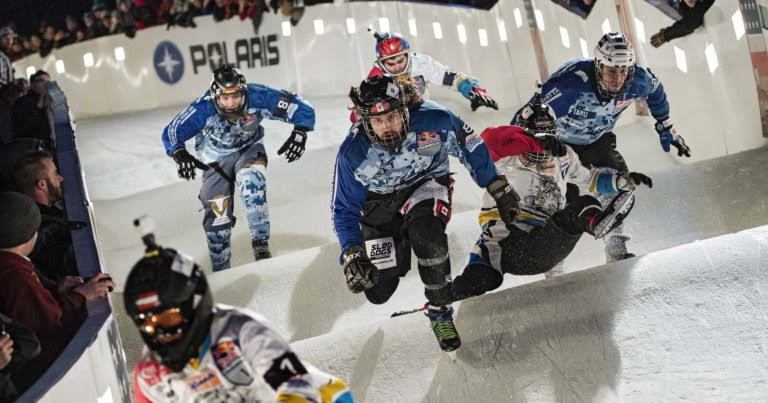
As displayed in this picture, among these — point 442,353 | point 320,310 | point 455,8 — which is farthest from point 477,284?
point 455,8

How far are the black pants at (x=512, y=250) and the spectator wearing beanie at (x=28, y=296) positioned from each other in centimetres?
236

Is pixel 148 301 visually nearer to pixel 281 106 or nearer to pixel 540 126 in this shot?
pixel 540 126

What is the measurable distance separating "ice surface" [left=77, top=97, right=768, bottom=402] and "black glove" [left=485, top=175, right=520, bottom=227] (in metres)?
0.46

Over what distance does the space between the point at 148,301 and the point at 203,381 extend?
43 cm

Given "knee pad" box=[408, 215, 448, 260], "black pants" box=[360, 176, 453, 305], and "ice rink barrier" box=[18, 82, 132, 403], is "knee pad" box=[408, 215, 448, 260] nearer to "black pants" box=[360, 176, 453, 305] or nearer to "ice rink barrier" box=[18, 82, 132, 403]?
"black pants" box=[360, 176, 453, 305]

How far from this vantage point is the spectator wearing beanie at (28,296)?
4.84 meters

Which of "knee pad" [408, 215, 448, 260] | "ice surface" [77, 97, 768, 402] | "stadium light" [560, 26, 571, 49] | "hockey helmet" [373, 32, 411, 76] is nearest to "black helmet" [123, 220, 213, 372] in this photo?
"ice surface" [77, 97, 768, 402]

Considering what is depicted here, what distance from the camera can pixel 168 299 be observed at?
321 cm

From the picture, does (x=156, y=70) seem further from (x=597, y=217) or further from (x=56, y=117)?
(x=597, y=217)

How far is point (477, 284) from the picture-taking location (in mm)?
6324

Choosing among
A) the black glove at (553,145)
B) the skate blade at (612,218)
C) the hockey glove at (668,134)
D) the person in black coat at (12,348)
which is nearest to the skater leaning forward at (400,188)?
the black glove at (553,145)

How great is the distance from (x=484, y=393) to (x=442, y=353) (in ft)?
1.47

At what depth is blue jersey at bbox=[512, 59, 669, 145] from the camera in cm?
724

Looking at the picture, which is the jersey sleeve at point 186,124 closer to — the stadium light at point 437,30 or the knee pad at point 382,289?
the knee pad at point 382,289
